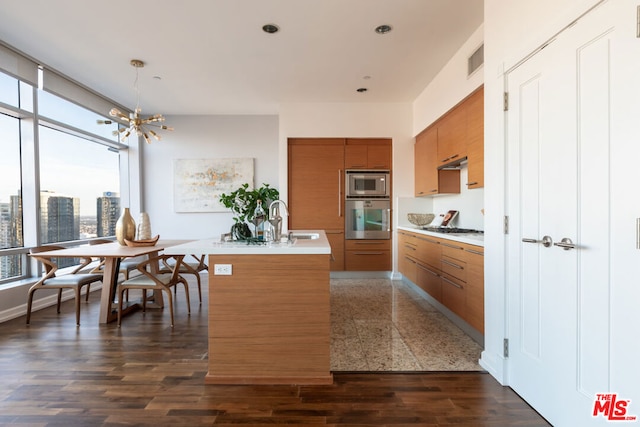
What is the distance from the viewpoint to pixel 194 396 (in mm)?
1952

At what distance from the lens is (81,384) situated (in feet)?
6.91

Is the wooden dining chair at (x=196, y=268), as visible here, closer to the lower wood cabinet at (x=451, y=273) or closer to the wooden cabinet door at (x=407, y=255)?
the lower wood cabinet at (x=451, y=273)

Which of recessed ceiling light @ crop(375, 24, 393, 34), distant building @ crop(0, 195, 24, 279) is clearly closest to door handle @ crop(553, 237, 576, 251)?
recessed ceiling light @ crop(375, 24, 393, 34)

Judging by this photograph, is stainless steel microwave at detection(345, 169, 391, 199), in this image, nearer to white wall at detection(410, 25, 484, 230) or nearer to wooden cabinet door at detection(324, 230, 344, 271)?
wooden cabinet door at detection(324, 230, 344, 271)

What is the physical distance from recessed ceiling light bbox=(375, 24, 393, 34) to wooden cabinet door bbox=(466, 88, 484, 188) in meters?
1.09

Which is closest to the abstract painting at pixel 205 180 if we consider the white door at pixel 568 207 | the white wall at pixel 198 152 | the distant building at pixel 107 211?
the white wall at pixel 198 152

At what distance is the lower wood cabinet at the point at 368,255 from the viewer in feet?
17.3

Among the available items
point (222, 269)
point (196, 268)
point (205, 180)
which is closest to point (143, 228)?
point (196, 268)

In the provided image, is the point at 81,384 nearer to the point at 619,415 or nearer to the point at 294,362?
the point at 294,362

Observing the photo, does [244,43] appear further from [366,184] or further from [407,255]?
[407,255]

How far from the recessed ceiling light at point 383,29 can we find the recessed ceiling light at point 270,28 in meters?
0.98

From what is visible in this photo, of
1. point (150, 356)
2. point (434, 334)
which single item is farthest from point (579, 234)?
point (150, 356)

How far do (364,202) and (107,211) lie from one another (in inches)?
176

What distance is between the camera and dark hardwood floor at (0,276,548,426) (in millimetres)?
1741
